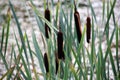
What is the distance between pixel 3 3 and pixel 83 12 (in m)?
0.62

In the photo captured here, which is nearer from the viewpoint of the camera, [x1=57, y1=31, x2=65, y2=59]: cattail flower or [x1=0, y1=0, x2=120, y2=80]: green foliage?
[x1=57, y1=31, x2=65, y2=59]: cattail flower

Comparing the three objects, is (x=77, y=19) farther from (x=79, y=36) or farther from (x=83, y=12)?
(x=83, y=12)

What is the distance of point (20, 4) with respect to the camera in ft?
11.0

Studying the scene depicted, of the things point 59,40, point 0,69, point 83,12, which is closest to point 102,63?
point 59,40

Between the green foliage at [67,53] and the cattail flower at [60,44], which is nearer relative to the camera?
the cattail flower at [60,44]

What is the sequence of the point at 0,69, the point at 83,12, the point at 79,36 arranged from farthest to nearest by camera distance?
the point at 83,12
the point at 0,69
the point at 79,36

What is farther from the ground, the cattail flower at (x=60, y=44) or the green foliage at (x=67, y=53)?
the cattail flower at (x=60, y=44)

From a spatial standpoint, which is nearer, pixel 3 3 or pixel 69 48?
pixel 69 48

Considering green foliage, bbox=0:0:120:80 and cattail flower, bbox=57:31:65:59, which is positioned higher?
cattail flower, bbox=57:31:65:59

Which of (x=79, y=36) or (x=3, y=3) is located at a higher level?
(x=79, y=36)

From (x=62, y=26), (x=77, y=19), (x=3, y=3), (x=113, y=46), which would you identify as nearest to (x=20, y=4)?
(x=3, y=3)

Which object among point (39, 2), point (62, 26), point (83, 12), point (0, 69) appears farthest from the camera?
point (39, 2)

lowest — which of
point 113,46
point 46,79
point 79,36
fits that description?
point 113,46

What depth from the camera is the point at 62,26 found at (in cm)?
132
